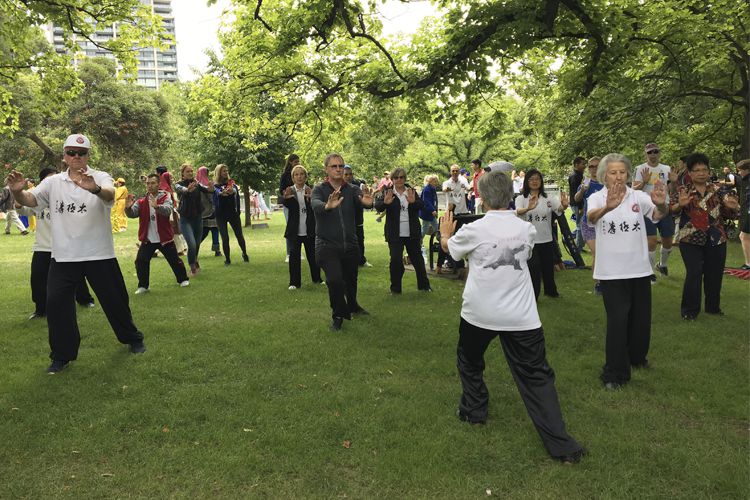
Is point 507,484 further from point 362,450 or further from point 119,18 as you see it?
point 119,18

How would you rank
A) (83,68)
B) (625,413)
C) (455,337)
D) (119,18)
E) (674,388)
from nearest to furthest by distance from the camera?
(625,413), (674,388), (455,337), (119,18), (83,68)

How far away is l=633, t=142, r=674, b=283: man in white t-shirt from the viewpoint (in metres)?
8.23

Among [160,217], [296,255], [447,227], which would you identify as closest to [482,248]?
[447,227]

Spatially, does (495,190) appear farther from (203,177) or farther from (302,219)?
(203,177)

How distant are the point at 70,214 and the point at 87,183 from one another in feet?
1.59

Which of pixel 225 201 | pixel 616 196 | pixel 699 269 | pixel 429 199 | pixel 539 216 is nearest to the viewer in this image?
pixel 616 196

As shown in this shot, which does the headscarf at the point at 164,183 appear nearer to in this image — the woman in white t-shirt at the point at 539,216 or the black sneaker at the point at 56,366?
the black sneaker at the point at 56,366

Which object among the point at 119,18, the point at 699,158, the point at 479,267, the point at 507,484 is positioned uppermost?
the point at 119,18

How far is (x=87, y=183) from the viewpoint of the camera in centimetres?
474

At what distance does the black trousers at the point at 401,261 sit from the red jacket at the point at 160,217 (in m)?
3.66

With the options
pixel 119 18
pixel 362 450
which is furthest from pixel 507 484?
pixel 119 18

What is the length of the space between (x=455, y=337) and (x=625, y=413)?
2335 mm

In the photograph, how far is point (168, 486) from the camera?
10.5ft

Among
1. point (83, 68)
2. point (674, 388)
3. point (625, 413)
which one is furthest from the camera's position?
point (83, 68)
